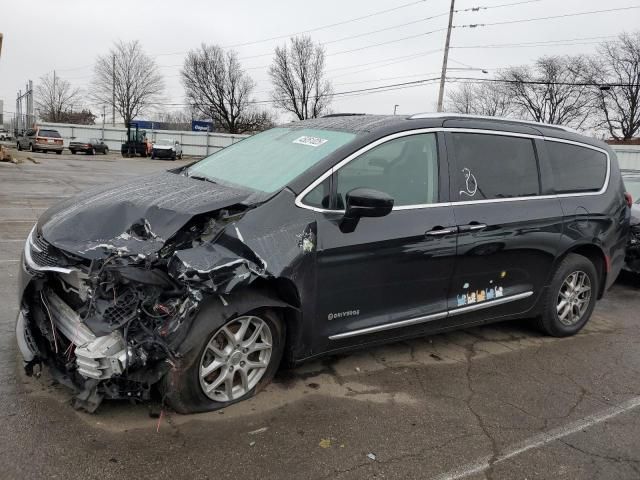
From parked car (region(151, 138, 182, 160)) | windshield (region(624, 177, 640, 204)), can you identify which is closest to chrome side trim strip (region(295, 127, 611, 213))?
windshield (region(624, 177, 640, 204))

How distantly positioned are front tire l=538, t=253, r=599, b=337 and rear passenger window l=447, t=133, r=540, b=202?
0.83 metres

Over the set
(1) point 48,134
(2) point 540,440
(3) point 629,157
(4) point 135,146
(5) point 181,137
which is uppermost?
(5) point 181,137

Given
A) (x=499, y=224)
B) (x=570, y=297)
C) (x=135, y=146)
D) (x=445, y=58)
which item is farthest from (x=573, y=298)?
(x=135, y=146)

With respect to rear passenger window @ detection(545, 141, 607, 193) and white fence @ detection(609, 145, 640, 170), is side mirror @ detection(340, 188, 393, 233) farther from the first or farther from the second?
white fence @ detection(609, 145, 640, 170)

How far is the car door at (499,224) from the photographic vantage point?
153 inches

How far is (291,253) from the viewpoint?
3078mm

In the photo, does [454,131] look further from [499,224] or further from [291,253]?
[291,253]

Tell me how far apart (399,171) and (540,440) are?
191 centimetres

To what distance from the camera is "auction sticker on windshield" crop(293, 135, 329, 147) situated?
370 cm

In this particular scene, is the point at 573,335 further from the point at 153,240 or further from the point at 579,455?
the point at 153,240

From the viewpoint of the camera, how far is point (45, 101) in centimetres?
7994

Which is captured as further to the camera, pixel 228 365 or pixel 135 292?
pixel 228 365

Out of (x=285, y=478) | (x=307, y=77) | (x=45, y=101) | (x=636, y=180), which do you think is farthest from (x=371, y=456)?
(x=45, y=101)

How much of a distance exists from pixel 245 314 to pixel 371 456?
1039 mm
